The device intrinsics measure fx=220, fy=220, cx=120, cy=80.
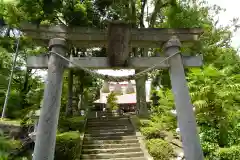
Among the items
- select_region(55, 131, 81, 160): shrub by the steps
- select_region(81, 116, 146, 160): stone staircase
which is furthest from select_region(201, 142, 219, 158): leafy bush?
select_region(55, 131, 81, 160): shrub by the steps

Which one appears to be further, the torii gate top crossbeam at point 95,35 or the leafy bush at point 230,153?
the leafy bush at point 230,153

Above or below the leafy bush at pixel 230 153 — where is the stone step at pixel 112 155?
below

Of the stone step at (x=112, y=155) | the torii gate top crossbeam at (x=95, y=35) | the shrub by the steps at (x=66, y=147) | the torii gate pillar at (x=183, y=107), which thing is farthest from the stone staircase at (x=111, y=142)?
the torii gate top crossbeam at (x=95, y=35)

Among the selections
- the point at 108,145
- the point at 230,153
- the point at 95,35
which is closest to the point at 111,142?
the point at 108,145

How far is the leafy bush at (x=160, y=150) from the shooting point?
27.1 feet

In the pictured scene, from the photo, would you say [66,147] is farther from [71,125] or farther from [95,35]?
[95,35]

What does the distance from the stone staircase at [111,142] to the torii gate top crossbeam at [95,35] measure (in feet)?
18.6

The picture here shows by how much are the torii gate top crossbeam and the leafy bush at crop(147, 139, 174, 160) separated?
200 inches

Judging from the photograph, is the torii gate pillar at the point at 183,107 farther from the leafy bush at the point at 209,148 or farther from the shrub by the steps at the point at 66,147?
the shrub by the steps at the point at 66,147

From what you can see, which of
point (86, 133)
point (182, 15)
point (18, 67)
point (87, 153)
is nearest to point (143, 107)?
point (86, 133)

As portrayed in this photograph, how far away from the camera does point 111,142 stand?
9.94m

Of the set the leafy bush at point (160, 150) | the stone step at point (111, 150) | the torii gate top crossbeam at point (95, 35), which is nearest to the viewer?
the torii gate top crossbeam at point (95, 35)

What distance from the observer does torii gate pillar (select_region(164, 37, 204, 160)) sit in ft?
12.9

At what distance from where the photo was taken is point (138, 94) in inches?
563
